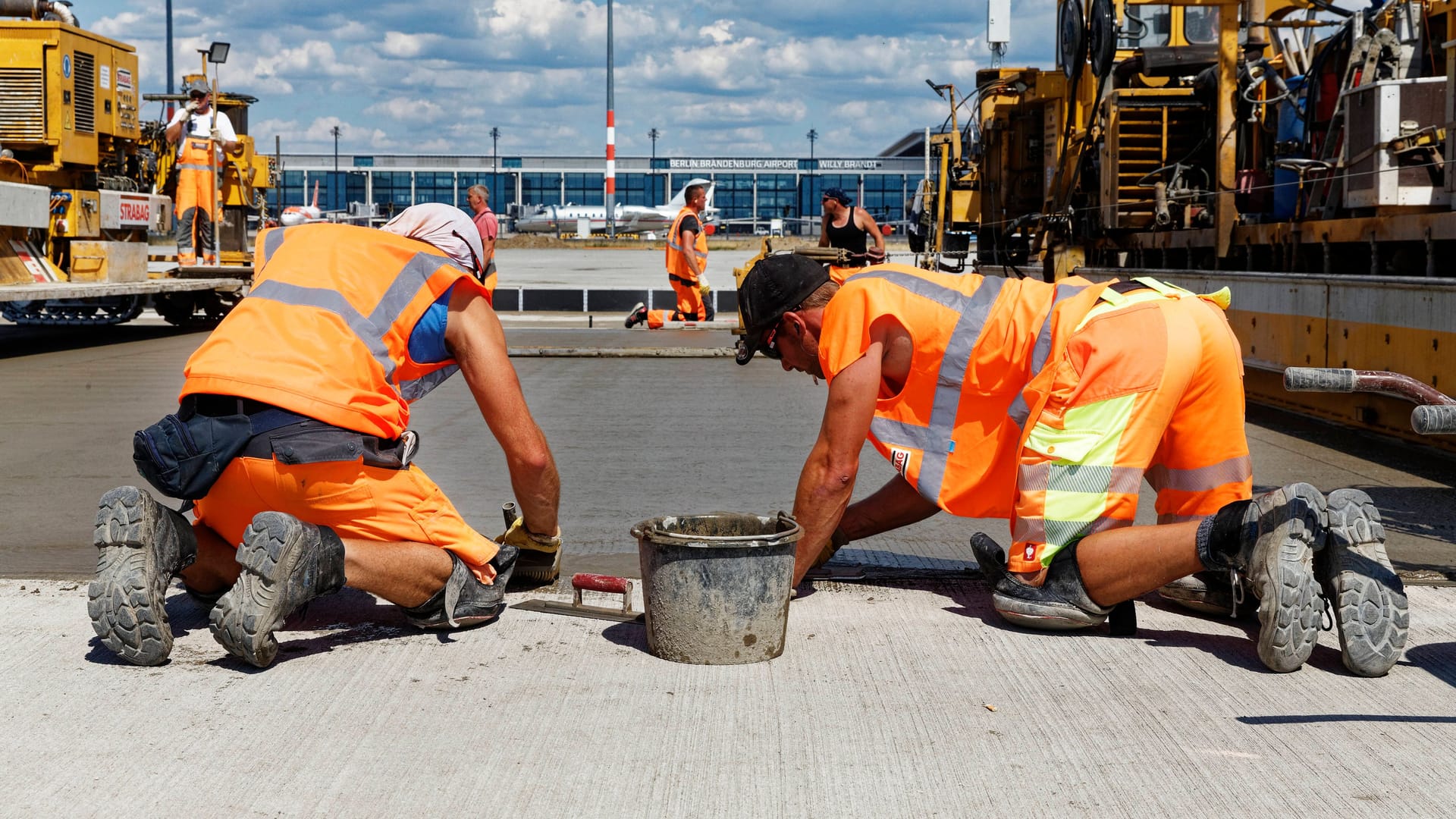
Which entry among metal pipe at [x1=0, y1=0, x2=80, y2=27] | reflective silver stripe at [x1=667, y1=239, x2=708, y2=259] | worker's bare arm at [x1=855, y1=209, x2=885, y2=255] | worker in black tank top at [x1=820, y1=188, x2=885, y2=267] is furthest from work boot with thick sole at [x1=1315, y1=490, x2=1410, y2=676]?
metal pipe at [x1=0, y1=0, x2=80, y2=27]

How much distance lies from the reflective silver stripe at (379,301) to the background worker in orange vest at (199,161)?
14583 millimetres

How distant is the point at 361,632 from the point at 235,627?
2.02 ft

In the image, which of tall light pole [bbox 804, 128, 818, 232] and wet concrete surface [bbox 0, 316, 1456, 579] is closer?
wet concrete surface [bbox 0, 316, 1456, 579]

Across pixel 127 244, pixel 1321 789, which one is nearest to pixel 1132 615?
pixel 1321 789

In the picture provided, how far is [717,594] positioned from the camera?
Answer: 3.68m

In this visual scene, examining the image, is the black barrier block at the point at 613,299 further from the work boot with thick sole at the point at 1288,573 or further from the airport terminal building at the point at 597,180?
the airport terminal building at the point at 597,180

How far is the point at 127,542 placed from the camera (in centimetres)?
349

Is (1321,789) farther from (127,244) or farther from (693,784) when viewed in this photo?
(127,244)

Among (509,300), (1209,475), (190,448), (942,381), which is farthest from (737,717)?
(509,300)

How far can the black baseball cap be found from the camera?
405 cm

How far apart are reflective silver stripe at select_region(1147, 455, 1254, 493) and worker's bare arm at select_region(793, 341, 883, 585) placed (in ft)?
3.05

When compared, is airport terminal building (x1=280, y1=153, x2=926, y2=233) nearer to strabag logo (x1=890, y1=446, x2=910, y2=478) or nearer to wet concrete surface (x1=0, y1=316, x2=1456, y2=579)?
wet concrete surface (x1=0, y1=316, x2=1456, y2=579)

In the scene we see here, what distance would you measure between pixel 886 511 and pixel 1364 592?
1552mm

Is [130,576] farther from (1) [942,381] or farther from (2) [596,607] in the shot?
(1) [942,381]
